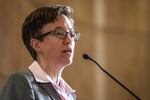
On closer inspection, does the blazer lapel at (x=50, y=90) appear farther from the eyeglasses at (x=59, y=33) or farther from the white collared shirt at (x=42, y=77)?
the eyeglasses at (x=59, y=33)

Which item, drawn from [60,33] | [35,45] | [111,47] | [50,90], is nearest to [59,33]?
[60,33]

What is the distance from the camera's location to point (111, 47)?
288 cm

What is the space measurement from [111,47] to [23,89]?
60.2 inches

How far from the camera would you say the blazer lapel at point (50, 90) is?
1.58m

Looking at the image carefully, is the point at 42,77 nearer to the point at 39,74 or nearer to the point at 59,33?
the point at 39,74

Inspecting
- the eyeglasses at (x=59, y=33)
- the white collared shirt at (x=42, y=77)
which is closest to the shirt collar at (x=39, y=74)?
the white collared shirt at (x=42, y=77)

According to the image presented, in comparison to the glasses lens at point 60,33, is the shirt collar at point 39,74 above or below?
below

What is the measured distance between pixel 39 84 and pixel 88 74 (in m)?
1.24

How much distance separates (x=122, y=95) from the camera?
2861 mm

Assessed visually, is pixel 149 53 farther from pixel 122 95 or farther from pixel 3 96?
pixel 3 96

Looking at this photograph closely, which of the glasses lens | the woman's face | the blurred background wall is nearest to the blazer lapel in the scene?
the woman's face

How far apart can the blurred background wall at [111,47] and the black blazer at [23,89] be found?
3.81 feet

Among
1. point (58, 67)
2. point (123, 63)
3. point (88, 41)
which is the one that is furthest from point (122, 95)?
point (58, 67)

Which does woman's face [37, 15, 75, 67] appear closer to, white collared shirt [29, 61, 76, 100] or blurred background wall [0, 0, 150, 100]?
white collared shirt [29, 61, 76, 100]
